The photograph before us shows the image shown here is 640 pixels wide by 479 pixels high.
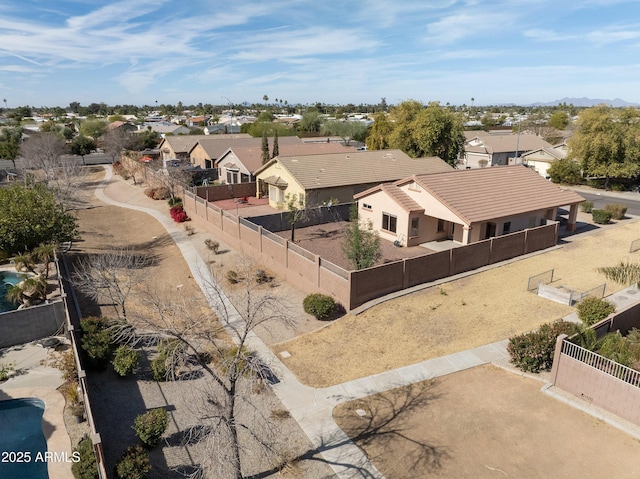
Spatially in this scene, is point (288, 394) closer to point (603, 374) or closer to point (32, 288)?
point (603, 374)

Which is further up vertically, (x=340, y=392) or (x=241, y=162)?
(x=241, y=162)

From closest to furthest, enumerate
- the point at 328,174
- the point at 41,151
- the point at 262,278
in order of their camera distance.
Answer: the point at 262,278 → the point at 328,174 → the point at 41,151

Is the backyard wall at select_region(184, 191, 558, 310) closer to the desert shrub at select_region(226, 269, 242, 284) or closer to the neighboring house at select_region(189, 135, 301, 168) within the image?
the desert shrub at select_region(226, 269, 242, 284)

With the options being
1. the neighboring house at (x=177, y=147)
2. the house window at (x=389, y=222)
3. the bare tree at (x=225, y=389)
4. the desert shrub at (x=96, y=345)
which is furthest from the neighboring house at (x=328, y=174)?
the desert shrub at (x=96, y=345)

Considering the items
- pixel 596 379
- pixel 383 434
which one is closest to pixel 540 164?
pixel 596 379

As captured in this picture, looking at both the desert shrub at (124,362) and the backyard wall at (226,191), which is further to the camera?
the backyard wall at (226,191)

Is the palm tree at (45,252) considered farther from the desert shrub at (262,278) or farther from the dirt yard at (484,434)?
the dirt yard at (484,434)

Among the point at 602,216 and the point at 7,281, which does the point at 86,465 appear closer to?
the point at 7,281
